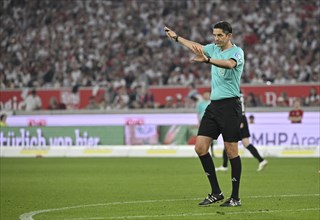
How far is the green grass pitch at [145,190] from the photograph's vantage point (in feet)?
35.9

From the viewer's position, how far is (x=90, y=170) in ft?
72.0

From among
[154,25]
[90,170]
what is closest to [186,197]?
[90,170]

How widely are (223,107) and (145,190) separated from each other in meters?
4.07

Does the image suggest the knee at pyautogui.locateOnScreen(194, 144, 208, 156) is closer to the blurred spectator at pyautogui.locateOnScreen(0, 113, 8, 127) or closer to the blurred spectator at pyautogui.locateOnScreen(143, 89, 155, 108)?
the blurred spectator at pyautogui.locateOnScreen(0, 113, 8, 127)

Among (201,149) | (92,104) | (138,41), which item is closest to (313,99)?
(92,104)

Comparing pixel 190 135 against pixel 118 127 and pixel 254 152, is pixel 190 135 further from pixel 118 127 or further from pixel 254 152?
pixel 254 152

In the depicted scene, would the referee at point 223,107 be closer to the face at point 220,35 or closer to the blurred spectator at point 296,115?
the face at point 220,35

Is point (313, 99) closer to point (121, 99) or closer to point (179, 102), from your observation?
point (179, 102)

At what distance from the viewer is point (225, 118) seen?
38.1 feet

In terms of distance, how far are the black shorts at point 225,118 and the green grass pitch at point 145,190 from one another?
3.44 ft

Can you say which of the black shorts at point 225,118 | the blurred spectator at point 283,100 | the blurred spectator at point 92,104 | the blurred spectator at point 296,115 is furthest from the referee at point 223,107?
the blurred spectator at point 92,104

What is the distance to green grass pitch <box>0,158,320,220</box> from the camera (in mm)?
10930

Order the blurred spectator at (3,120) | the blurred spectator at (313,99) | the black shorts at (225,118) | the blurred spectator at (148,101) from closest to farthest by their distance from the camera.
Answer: the black shorts at (225,118)
the blurred spectator at (313,99)
the blurred spectator at (3,120)
the blurred spectator at (148,101)

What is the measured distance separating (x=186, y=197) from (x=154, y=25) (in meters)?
25.0
